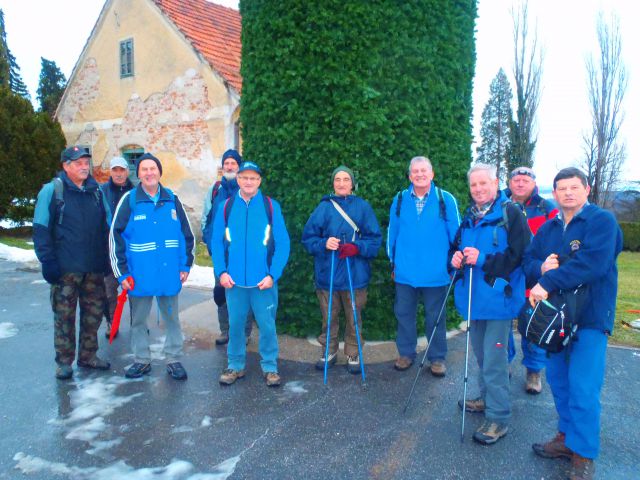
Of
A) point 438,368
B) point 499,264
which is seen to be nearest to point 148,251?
point 438,368

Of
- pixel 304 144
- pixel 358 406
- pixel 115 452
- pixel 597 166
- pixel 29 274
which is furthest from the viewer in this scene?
pixel 597 166

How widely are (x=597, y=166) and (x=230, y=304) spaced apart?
2152 cm

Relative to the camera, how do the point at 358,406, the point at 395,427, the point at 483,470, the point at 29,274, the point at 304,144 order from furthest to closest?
the point at 29,274 < the point at 304,144 < the point at 358,406 < the point at 395,427 < the point at 483,470

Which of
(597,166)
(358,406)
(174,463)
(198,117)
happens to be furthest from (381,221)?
(597,166)

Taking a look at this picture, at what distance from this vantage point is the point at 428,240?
4.40 metres

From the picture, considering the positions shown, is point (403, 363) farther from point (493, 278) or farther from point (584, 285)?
point (584, 285)

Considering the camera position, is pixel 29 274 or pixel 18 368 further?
pixel 29 274

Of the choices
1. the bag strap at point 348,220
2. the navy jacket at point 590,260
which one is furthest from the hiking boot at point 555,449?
the bag strap at point 348,220

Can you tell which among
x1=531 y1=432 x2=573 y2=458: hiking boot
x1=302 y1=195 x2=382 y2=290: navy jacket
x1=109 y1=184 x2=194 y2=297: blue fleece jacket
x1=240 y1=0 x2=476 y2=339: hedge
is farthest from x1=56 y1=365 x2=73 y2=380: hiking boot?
x1=531 y1=432 x2=573 y2=458: hiking boot

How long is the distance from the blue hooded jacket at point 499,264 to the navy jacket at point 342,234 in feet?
3.63

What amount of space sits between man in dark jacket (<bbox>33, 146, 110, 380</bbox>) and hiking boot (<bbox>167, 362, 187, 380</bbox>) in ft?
2.28

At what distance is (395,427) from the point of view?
11.8 ft

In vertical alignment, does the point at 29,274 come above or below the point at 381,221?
below

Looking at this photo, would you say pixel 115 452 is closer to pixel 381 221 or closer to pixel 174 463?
pixel 174 463
